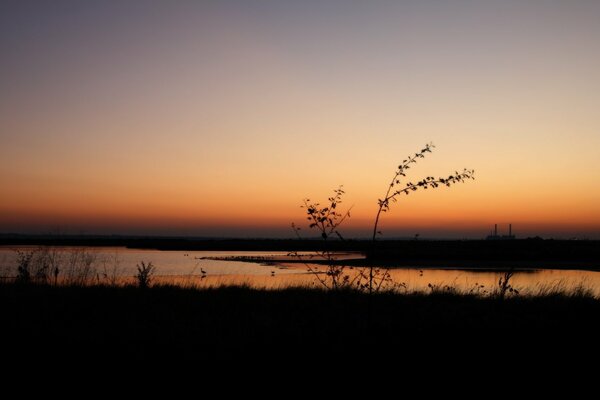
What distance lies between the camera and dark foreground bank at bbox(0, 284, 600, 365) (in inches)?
372

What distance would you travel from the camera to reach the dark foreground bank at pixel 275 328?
9.45 metres

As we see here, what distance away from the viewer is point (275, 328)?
1109 cm

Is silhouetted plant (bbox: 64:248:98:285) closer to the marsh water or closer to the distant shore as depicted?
the marsh water

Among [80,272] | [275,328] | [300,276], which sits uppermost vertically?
[80,272]

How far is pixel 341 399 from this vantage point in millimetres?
7582

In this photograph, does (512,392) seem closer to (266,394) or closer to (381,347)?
(381,347)

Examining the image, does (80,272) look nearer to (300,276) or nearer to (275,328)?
(275,328)

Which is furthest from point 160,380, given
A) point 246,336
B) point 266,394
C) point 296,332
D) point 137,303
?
point 137,303

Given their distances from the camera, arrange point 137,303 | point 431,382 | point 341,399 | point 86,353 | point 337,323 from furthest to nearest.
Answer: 1. point 137,303
2. point 337,323
3. point 86,353
4. point 431,382
5. point 341,399

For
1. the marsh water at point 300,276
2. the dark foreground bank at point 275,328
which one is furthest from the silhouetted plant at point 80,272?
the dark foreground bank at point 275,328

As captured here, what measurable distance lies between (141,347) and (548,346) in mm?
7653

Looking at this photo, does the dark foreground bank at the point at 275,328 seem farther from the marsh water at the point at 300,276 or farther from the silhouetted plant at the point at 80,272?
the marsh water at the point at 300,276

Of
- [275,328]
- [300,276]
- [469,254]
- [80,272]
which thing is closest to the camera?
[275,328]

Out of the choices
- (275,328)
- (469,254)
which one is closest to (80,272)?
(275,328)
